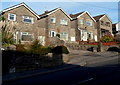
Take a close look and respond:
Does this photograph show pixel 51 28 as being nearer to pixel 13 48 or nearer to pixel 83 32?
pixel 83 32

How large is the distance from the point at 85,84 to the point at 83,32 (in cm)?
3858

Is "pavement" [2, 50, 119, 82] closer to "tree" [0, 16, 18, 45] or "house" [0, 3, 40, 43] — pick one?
"tree" [0, 16, 18, 45]

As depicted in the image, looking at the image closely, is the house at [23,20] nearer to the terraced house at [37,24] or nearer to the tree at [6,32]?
the terraced house at [37,24]

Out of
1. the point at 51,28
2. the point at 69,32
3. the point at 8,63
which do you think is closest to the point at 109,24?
the point at 69,32

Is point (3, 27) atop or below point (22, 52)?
atop

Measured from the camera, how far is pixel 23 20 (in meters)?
34.2

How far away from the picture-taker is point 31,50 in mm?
19984

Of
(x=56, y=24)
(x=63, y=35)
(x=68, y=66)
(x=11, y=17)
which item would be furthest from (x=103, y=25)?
(x=68, y=66)

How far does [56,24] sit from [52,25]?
1.15 m

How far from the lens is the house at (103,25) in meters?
51.4

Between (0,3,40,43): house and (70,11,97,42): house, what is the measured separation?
13.3 m

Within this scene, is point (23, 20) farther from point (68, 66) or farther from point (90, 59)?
point (68, 66)

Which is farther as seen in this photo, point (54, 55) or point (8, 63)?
point (54, 55)

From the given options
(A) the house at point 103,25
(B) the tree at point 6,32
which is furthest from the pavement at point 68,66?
(A) the house at point 103,25
